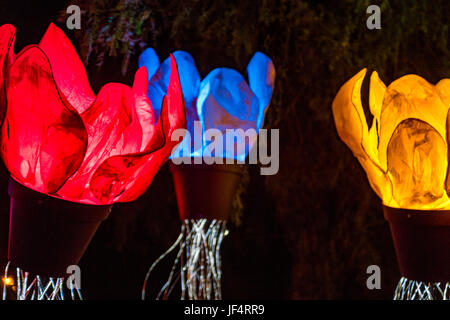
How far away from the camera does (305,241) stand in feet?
10.0

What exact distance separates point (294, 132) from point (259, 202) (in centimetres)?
46

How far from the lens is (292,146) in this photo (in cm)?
308

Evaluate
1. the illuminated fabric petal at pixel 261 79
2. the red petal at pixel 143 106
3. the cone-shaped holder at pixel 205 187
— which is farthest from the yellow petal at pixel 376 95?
the red petal at pixel 143 106

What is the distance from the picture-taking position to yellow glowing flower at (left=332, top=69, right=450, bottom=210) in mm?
1680

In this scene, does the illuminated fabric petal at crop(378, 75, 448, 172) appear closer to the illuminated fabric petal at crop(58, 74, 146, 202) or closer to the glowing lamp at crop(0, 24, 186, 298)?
the glowing lamp at crop(0, 24, 186, 298)

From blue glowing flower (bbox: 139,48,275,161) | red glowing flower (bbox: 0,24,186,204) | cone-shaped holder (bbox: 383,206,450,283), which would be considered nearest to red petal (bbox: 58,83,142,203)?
red glowing flower (bbox: 0,24,186,204)

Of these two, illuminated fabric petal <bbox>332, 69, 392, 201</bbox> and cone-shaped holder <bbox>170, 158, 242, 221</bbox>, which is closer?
illuminated fabric petal <bbox>332, 69, 392, 201</bbox>

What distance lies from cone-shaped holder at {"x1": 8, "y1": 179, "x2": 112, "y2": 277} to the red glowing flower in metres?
0.03

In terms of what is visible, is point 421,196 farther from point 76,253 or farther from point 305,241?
point 305,241

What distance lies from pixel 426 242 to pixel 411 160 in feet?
0.76

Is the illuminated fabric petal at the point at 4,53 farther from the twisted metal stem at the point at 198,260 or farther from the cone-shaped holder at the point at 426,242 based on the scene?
the cone-shaped holder at the point at 426,242

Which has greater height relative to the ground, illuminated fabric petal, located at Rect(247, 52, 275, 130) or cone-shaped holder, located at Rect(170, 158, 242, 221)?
illuminated fabric petal, located at Rect(247, 52, 275, 130)

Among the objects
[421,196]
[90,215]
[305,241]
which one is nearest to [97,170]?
[90,215]

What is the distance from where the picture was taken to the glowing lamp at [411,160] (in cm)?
168
